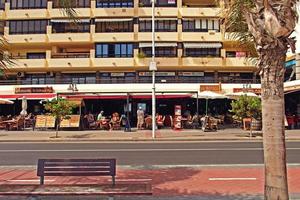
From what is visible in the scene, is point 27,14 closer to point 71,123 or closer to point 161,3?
point 161,3

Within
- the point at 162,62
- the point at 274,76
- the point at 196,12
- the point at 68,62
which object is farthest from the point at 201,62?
the point at 274,76

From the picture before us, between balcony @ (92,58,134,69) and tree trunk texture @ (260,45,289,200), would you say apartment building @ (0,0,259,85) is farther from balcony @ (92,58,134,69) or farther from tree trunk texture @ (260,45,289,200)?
tree trunk texture @ (260,45,289,200)

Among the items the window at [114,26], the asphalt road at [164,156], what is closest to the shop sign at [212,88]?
the window at [114,26]

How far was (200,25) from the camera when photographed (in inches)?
1838

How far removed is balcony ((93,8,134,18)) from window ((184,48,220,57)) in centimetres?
747

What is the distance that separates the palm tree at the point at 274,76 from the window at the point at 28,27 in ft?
144

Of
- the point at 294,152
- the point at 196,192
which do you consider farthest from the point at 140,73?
the point at 196,192

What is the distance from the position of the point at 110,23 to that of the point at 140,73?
6.79 metres

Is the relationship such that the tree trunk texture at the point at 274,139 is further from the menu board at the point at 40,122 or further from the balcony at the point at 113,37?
the balcony at the point at 113,37

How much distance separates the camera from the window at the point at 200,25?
4662cm

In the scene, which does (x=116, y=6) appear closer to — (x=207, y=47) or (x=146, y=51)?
(x=146, y=51)

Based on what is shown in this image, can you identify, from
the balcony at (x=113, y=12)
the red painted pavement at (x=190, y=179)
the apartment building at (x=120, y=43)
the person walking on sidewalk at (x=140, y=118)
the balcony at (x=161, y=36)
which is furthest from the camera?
the balcony at (x=113, y=12)

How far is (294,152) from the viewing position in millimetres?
17391

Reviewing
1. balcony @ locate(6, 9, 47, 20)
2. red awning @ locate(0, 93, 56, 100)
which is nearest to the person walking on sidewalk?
red awning @ locate(0, 93, 56, 100)
